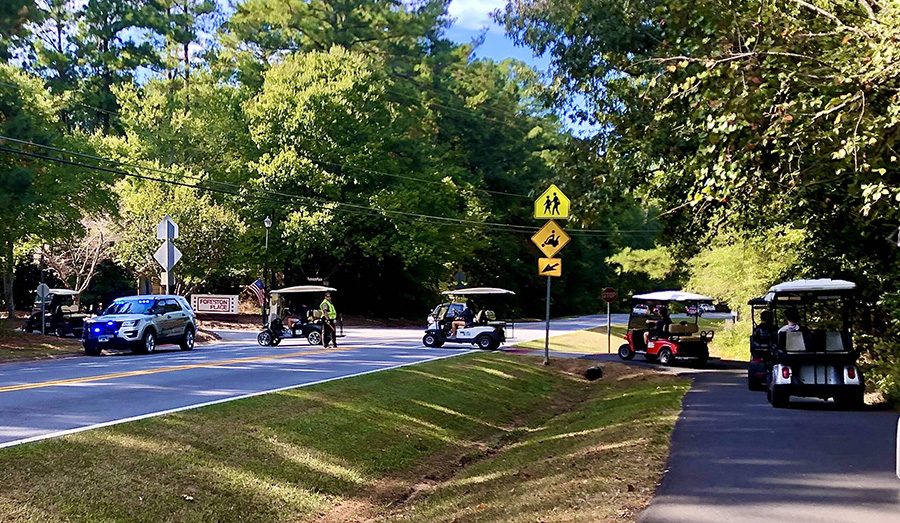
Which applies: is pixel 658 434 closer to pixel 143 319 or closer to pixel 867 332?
pixel 867 332

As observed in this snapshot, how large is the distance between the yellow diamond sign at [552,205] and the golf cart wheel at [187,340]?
1412cm

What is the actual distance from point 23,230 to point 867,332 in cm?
2867

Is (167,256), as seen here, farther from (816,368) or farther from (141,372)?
(816,368)

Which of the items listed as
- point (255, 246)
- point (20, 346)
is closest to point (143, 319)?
point (20, 346)

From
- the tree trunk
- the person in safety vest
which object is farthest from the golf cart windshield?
the tree trunk

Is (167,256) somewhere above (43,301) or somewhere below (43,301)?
above

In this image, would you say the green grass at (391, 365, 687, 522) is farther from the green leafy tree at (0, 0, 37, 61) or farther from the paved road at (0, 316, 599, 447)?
the green leafy tree at (0, 0, 37, 61)

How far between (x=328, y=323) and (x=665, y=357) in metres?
11.1

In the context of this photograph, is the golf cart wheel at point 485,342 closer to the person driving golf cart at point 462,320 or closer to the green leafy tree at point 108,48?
the person driving golf cart at point 462,320

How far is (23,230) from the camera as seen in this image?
3422cm

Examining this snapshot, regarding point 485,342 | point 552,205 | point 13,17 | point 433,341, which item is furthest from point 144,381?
point 13,17

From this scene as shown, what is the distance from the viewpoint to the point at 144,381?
17.1m

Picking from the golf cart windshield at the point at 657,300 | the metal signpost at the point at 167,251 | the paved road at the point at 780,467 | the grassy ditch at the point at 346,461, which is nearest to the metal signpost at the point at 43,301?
the metal signpost at the point at 167,251

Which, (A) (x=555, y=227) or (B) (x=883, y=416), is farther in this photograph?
(A) (x=555, y=227)
